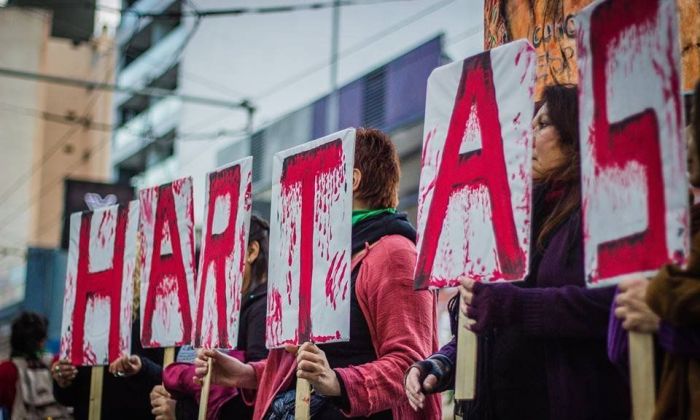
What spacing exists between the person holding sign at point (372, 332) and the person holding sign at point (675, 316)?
118cm

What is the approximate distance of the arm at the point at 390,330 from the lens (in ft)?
11.2

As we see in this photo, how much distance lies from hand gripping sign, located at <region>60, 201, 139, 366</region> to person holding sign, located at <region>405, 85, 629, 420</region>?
2.28m

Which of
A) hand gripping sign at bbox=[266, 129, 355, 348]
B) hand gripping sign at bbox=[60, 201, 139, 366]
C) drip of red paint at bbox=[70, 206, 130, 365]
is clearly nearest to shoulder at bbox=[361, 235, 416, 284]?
hand gripping sign at bbox=[266, 129, 355, 348]

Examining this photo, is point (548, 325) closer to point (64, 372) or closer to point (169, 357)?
point (169, 357)

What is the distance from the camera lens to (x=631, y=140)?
8.29 ft

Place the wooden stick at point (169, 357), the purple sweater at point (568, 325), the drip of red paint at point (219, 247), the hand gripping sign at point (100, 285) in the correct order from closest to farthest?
the purple sweater at point (568, 325)
the drip of red paint at point (219, 247)
the wooden stick at point (169, 357)
the hand gripping sign at point (100, 285)

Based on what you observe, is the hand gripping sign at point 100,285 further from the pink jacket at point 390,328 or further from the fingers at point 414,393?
the fingers at point 414,393

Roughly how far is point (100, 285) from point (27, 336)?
1.40m

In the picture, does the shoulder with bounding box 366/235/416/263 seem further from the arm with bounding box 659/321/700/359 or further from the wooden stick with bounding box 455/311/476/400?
the arm with bounding box 659/321/700/359

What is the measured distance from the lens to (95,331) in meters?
5.29

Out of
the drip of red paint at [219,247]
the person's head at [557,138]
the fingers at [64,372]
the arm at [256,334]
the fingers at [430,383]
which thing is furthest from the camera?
the fingers at [64,372]

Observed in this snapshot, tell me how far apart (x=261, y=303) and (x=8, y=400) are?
270 cm

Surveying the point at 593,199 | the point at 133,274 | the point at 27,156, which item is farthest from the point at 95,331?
the point at 27,156

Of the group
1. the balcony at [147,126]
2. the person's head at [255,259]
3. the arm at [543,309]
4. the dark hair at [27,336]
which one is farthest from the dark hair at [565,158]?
the balcony at [147,126]
